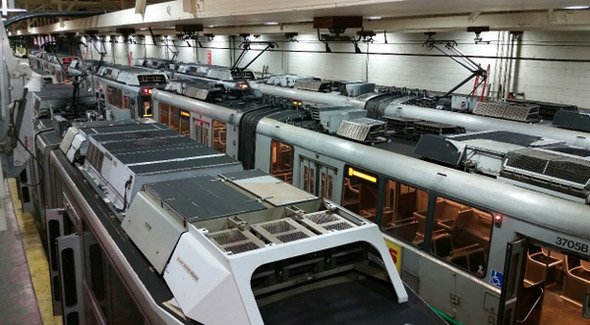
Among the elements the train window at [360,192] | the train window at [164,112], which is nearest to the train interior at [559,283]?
the train window at [360,192]

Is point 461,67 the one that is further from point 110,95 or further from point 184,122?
point 110,95

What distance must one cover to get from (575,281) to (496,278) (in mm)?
2989

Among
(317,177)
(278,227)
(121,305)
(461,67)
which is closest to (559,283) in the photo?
(317,177)

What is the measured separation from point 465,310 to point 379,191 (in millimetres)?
1664

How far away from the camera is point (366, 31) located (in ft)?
45.7

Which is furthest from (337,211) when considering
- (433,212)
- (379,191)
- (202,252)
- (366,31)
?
(366,31)

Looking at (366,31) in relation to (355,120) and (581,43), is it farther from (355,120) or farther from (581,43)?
(355,120)

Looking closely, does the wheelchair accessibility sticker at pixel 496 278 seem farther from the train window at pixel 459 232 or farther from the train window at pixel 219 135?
the train window at pixel 219 135

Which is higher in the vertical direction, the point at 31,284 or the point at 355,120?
the point at 355,120

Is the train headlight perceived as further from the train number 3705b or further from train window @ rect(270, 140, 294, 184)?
train window @ rect(270, 140, 294, 184)

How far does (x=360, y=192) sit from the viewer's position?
6586 millimetres

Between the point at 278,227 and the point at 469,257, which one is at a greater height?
the point at 278,227

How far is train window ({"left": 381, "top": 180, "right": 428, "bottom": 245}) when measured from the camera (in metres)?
5.89

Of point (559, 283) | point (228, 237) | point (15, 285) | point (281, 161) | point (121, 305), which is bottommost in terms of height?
point (15, 285)
